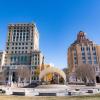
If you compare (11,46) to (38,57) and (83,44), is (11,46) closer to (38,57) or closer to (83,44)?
(38,57)

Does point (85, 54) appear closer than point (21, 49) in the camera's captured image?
Yes

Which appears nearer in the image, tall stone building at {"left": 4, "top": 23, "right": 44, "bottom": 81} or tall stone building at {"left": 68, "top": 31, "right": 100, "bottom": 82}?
tall stone building at {"left": 68, "top": 31, "right": 100, "bottom": 82}

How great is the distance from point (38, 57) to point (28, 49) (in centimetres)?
1277

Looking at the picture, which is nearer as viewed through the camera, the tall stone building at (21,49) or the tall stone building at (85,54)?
the tall stone building at (85,54)

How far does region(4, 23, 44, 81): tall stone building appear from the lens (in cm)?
11784

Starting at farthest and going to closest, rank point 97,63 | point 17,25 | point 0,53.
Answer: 1. point 17,25
2. point 0,53
3. point 97,63

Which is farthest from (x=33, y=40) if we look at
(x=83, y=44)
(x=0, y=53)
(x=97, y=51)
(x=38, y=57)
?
(x=97, y=51)

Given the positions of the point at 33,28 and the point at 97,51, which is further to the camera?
the point at 33,28

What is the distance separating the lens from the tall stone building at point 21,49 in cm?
11784

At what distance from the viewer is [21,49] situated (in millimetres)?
126125

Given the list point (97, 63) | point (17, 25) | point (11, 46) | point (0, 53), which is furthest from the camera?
point (17, 25)

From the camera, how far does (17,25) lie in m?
137

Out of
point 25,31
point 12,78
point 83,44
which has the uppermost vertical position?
point 25,31

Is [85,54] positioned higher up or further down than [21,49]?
further down
